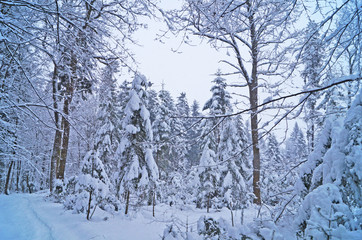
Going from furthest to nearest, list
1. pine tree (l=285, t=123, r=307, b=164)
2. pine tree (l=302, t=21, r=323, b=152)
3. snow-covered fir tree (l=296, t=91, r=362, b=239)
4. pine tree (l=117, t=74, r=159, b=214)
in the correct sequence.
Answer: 1. pine tree (l=117, t=74, r=159, b=214)
2. pine tree (l=285, t=123, r=307, b=164)
3. pine tree (l=302, t=21, r=323, b=152)
4. snow-covered fir tree (l=296, t=91, r=362, b=239)

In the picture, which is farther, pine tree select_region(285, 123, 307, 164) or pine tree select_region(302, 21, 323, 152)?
pine tree select_region(285, 123, 307, 164)

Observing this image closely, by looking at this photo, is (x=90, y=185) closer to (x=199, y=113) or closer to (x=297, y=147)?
(x=199, y=113)

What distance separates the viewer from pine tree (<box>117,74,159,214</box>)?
33.9 feet

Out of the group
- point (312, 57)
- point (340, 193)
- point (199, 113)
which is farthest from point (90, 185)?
point (312, 57)

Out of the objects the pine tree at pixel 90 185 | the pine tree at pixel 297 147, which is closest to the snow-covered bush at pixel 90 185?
the pine tree at pixel 90 185

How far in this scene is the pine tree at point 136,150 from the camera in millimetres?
10320

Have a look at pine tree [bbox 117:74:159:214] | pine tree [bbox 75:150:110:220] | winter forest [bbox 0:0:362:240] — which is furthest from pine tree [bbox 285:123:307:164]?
pine tree [bbox 117:74:159:214]

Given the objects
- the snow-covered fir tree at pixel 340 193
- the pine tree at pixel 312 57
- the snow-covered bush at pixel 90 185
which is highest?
the pine tree at pixel 312 57

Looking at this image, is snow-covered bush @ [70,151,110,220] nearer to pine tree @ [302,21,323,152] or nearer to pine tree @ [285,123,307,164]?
pine tree @ [285,123,307,164]

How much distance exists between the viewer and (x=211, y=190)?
15.8 metres

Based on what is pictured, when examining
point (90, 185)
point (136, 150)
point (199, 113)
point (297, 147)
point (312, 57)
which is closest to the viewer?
point (312, 57)

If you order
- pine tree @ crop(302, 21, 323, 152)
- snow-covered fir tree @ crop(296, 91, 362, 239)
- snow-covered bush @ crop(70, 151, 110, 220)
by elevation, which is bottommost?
snow-covered bush @ crop(70, 151, 110, 220)

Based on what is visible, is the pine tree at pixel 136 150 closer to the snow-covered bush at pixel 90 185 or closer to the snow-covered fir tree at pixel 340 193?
the snow-covered bush at pixel 90 185

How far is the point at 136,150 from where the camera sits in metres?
11.0
